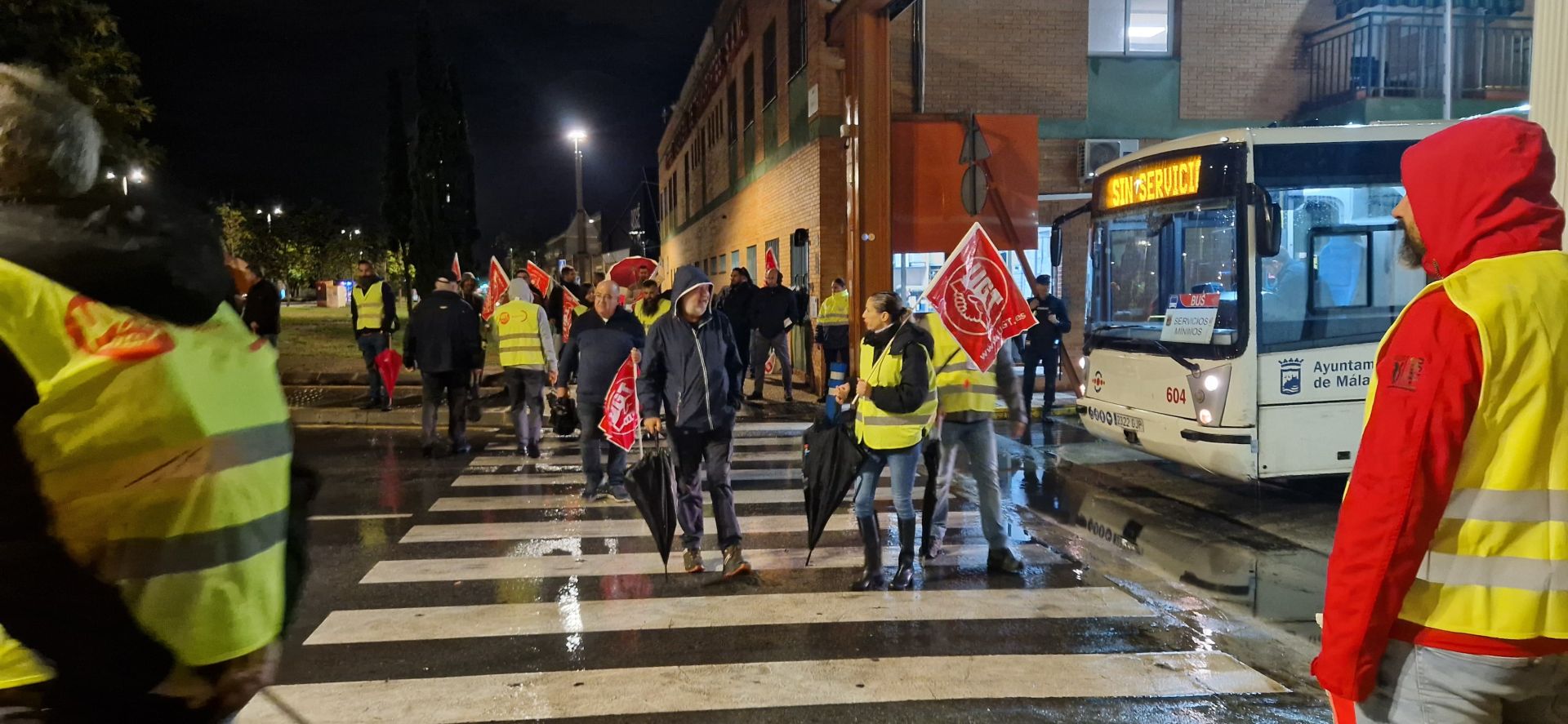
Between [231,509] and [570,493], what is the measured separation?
7.67m

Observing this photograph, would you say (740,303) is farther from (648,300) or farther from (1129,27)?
(1129,27)

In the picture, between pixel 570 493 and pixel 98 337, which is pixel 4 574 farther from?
pixel 570 493

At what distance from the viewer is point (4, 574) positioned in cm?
157

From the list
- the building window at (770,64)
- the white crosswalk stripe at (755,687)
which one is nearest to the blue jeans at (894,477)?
the white crosswalk stripe at (755,687)

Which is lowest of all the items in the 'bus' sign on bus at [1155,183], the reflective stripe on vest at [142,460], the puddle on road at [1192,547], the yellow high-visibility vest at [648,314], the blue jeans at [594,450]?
the puddle on road at [1192,547]

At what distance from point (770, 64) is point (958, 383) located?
1589cm

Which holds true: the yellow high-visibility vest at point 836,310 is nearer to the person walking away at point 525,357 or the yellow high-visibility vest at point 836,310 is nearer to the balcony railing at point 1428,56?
the person walking away at point 525,357

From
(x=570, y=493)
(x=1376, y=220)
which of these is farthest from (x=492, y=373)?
(x=1376, y=220)

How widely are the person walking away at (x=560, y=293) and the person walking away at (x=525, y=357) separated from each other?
431cm

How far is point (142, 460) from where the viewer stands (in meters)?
1.60

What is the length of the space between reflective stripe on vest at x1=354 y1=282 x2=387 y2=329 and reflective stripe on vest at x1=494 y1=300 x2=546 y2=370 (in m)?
4.36

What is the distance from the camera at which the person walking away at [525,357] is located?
10.4 metres

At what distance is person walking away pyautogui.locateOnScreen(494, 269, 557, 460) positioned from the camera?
10414mm

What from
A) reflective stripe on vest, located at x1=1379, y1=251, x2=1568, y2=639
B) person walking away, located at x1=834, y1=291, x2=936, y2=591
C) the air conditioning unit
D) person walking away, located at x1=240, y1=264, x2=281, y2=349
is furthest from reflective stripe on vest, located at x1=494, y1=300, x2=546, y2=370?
the air conditioning unit
